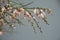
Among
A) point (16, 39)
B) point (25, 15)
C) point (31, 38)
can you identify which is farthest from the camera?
point (31, 38)

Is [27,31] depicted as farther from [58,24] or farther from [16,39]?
[58,24]

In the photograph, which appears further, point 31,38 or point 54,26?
point 54,26

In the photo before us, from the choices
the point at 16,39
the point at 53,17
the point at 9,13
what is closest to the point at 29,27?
the point at 16,39

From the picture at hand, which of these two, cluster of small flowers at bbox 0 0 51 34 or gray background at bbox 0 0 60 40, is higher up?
cluster of small flowers at bbox 0 0 51 34

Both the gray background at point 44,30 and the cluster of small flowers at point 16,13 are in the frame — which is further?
the gray background at point 44,30

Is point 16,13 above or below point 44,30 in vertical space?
above

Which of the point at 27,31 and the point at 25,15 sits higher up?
the point at 25,15

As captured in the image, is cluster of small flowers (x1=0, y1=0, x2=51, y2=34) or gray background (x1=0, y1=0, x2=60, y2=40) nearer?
cluster of small flowers (x1=0, y1=0, x2=51, y2=34)

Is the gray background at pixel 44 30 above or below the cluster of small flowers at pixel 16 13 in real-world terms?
below
